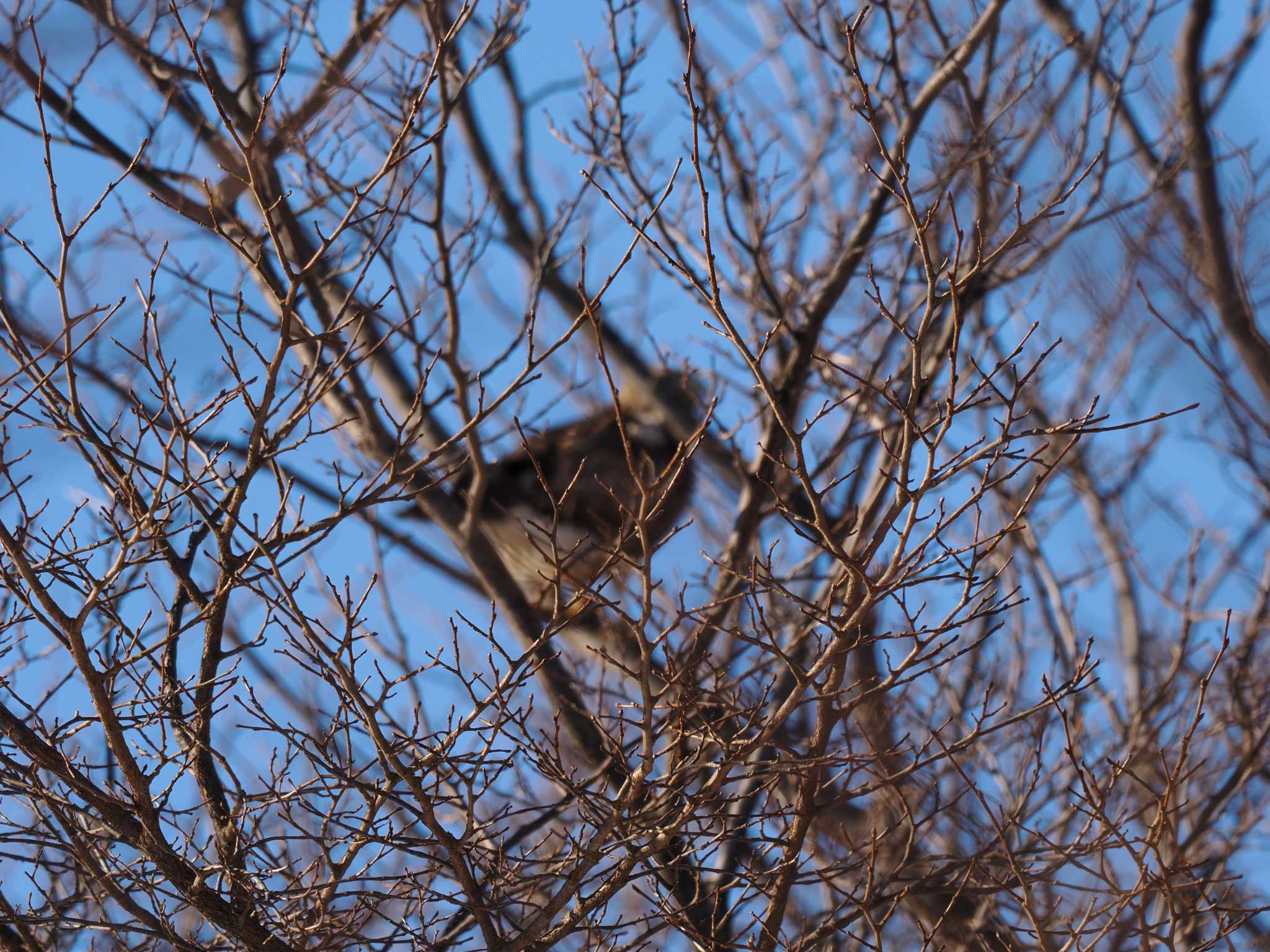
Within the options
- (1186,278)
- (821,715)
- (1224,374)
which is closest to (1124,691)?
(1186,278)

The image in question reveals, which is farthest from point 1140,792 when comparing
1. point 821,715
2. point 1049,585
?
point 821,715

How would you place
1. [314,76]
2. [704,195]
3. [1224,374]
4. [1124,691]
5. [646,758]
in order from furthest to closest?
[1124,691], [314,76], [1224,374], [646,758], [704,195]

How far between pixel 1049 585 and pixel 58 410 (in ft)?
16.0

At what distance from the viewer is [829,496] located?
4.88 meters

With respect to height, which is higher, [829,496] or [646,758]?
[829,496]

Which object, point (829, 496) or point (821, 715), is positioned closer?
point (821, 715)

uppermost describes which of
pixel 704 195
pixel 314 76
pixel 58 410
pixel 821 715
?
pixel 314 76

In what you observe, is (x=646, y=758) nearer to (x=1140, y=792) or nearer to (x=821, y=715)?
(x=821, y=715)

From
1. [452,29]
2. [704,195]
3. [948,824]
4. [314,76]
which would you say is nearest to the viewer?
[704,195]

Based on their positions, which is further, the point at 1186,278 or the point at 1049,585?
the point at 1049,585

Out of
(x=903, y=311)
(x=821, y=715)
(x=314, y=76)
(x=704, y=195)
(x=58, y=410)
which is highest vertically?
(x=314, y=76)

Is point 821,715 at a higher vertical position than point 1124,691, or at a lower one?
lower

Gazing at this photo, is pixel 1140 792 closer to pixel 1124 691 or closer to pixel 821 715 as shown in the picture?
pixel 1124 691

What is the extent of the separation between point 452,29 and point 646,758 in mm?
1507
